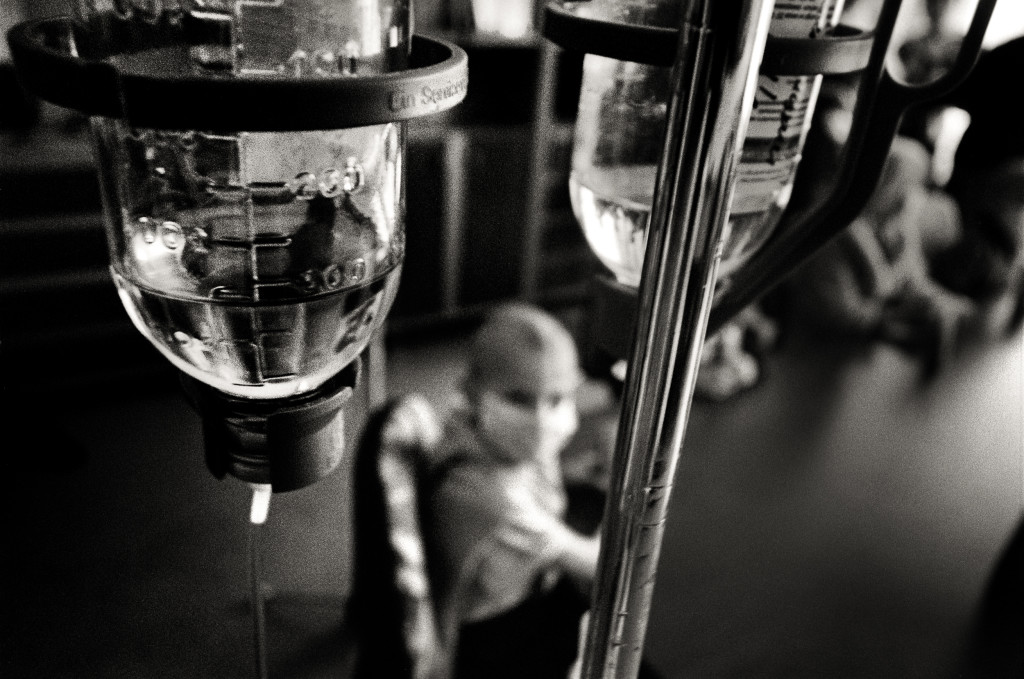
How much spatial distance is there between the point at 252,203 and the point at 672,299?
16 centimetres

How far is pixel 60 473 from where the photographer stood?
67.5 inches

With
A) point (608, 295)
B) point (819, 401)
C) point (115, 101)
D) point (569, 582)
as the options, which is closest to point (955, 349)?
point (819, 401)

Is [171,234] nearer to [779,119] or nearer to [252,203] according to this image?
[252,203]

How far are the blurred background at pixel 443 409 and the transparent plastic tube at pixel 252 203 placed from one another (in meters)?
0.17

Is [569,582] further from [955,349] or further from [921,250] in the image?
[921,250]

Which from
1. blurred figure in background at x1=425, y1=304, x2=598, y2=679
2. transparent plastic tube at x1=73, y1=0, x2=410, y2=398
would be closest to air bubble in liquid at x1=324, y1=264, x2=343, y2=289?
transparent plastic tube at x1=73, y1=0, x2=410, y2=398

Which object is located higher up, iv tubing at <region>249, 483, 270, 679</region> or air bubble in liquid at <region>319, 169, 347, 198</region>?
air bubble in liquid at <region>319, 169, 347, 198</region>

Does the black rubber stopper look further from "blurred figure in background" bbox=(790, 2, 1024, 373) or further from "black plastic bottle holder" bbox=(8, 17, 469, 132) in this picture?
"blurred figure in background" bbox=(790, 2, 1024, 373)

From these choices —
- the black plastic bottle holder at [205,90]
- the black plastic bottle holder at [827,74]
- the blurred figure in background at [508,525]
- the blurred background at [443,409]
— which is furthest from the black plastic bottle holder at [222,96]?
the blurred figure in background at [508,525]

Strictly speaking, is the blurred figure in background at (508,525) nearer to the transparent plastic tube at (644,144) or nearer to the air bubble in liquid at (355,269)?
the transparent plastic tube at (644,144)

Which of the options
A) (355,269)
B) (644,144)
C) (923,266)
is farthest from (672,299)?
(923,266)

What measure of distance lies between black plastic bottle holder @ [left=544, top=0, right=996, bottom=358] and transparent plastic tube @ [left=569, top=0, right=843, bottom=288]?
2 centimetres

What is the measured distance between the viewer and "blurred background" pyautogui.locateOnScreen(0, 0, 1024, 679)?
1.08 m

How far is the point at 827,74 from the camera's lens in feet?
1.22
